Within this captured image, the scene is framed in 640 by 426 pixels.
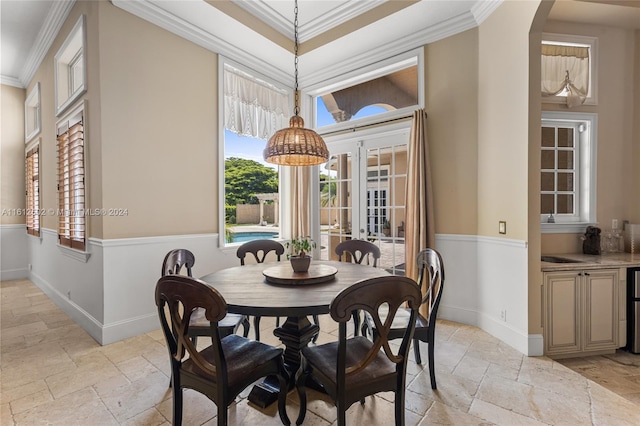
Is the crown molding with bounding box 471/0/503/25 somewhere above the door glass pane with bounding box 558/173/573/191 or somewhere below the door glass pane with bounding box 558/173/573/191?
above

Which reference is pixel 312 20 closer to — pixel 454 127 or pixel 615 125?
pixel 454 127

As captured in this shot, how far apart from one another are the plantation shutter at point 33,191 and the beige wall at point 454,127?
231 inches

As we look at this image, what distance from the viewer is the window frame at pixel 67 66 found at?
316 centimetres

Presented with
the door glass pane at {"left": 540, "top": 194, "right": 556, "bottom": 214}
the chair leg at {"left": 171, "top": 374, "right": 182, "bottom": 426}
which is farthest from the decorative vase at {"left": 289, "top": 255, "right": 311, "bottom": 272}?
the door glass pane at {"left": 540, "top": 194, "right": 556, "bottom": 214}

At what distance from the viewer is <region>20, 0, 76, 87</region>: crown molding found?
336cm

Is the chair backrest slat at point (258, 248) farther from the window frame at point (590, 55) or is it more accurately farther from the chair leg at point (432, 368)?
the window frame at point (590, 55)

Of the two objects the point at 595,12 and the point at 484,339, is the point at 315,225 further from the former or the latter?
the point at 595,12

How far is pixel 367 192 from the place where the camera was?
13.4ft

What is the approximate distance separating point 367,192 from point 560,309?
236 cm

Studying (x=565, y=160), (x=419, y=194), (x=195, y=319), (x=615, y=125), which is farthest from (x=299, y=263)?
(x=615, y=125)

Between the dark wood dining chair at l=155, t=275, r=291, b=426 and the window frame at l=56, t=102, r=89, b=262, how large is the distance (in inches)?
87.8

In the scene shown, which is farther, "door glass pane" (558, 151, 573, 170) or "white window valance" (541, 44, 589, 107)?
"door glass pane" (558, 151, 573, 170)

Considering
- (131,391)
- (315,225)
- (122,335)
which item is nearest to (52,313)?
(122,335)

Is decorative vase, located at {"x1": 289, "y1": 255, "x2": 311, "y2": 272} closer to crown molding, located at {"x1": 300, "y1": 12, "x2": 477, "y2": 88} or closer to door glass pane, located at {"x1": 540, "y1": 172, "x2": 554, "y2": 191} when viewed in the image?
door glass pane, located at {"x1": 540, "y1": 172, "x2": 554, "y2": 191}
